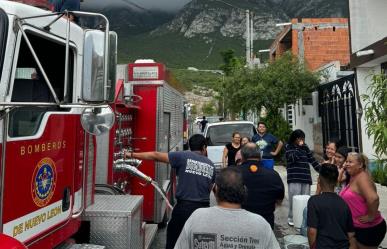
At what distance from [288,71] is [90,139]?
15.3 meters

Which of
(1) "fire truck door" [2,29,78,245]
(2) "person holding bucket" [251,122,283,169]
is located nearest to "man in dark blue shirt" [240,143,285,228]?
(1) "fire truck door" [2,29,78,245]

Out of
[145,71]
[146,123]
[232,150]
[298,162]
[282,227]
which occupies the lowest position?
[282,227]

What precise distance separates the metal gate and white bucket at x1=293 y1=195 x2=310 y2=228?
302 inches

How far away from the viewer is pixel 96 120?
2.99 metres

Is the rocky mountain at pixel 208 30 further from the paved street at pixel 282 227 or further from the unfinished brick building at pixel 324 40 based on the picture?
the paved street at pixel 282 227

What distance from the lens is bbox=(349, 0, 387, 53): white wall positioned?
13133 millimetres

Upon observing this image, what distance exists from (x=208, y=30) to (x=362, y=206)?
169 metres

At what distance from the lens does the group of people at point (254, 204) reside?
2.41m

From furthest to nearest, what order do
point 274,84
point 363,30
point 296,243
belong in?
point 274,84 → point 363,30 → point 296,243

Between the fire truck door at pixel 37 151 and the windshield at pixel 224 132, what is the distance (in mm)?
9360

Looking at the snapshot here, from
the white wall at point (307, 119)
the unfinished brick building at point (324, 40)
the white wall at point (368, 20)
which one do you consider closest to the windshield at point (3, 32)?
the white wall at point (368, 20)

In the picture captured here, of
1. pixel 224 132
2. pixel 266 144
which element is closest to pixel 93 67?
pixel 266 144

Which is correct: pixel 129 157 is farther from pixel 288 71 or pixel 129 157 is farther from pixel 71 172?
pixel 288 71

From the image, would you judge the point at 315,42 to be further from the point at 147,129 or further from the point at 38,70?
the point at 38,70
